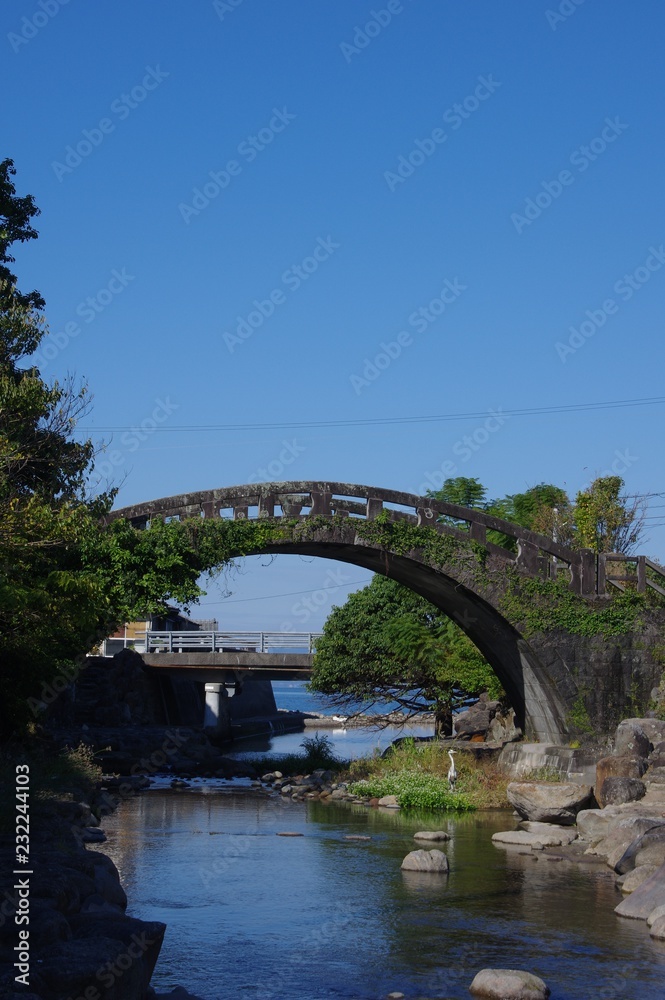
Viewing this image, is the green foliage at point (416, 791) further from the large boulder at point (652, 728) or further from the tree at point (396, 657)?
the tree at point (396, 657)

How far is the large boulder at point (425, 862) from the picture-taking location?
1625 cm

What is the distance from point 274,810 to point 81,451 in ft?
30.4

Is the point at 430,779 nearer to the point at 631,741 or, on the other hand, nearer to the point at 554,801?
the point at 554,801

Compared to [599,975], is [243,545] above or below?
above

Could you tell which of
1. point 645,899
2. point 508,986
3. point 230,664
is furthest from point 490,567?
point 230,664

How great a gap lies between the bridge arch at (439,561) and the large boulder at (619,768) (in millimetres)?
3283

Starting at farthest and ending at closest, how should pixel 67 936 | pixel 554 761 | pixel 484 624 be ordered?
pixel 484 624, pixel 554 761, pixel 67 936

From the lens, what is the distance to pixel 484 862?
1712cm

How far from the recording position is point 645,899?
1373 centimetres

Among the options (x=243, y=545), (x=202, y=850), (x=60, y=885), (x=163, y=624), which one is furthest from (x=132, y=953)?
(x=163, y=624)

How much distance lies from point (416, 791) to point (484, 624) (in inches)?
172

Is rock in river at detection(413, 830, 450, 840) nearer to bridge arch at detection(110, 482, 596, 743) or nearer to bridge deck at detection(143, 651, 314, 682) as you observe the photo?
bridge arch at detection(110, 482, 596, 743)

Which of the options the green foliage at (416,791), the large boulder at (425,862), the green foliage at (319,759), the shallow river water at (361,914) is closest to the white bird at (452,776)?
the green foliage at (416,791)

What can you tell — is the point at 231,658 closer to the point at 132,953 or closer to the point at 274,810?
the point at 274,810
